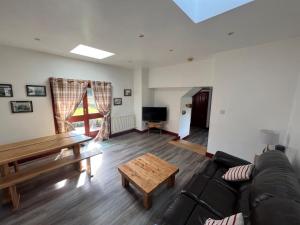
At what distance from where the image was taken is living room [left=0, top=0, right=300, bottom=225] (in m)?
1.42

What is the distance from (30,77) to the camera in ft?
9.60

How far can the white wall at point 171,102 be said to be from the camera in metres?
4.65

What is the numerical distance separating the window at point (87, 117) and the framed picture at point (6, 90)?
52.2 inches

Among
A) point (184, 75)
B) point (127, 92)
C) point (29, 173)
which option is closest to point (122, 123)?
point (127, 92)

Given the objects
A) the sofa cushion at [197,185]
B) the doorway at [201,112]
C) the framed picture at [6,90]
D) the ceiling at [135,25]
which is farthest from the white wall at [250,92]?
the framed picture at [6,90]

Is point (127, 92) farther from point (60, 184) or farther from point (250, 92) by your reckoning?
point (250, 92)

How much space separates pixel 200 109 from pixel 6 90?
654cm

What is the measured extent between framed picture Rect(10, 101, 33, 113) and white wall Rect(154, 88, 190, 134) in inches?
151

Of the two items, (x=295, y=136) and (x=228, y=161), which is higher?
(x=295, y=136)

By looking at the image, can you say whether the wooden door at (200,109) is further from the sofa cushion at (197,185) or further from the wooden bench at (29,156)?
the wooden bench at (29,156)

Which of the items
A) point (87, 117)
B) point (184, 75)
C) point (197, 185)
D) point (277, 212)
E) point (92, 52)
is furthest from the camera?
point (87, 117)

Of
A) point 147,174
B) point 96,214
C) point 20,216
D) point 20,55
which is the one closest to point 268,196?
point 147,174

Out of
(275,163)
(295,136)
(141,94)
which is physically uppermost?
(141,94)

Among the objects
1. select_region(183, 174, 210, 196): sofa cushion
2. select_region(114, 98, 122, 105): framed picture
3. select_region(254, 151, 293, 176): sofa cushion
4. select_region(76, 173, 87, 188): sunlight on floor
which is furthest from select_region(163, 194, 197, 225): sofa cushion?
select_region(114, 98, 122, 105): framed picture
